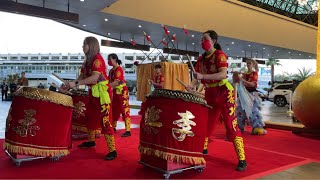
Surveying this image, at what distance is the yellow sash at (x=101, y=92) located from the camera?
3434 millimetres

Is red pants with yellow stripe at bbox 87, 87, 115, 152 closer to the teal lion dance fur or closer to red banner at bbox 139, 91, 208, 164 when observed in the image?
red banner at bbox 139, 91, 208, 164

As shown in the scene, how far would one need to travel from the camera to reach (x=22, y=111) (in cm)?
305

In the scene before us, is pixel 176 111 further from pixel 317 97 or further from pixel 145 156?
pixel 317 97

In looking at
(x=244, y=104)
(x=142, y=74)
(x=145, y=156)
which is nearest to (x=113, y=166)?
(x=145, y=156)

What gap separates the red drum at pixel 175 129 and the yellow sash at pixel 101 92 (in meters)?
0.77

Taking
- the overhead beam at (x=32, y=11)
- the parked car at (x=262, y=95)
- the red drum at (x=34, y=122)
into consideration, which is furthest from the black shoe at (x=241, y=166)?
the overhead beam at (x=32, y=11)

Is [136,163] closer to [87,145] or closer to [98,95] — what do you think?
[98,95]

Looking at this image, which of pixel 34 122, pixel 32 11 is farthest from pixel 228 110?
pixel 32 11

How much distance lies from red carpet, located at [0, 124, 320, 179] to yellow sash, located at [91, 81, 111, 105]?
2.17 feet

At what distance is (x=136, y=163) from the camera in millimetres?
3258

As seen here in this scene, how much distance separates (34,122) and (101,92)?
77cm

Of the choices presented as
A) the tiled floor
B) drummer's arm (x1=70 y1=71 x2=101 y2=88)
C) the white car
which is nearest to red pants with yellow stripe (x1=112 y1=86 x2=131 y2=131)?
drummer's arm (x1=70 y1=71 x2=101 y2=88)

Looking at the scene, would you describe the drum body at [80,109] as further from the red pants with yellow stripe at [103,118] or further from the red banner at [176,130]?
the red banner at [176,130]

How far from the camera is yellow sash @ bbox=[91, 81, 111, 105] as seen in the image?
343 centimetres
